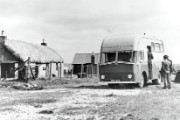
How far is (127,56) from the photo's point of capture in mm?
19062

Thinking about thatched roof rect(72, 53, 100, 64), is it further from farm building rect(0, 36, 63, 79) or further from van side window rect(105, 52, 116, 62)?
van side window rect(105, 52, 116, 62)

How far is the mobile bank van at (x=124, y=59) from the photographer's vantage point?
18.6m

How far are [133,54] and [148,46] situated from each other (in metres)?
2.58

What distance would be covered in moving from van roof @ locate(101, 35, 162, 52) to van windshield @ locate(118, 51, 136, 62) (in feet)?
0.82

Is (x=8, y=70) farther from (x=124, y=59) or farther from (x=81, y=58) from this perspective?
(x=81, y=58)

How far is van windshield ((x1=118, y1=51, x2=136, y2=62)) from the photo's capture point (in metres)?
18.8

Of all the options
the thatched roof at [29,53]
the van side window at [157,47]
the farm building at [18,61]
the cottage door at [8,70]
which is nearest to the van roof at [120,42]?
the van side window at [157,47]

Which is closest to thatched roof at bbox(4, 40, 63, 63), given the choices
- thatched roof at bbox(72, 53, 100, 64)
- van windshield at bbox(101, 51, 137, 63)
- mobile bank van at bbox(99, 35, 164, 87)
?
van windshield at bbox(101, 51, 137, 63)

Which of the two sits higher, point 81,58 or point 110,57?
point 81,58

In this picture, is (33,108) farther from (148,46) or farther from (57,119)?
(148,46)

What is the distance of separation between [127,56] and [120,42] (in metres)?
1.02

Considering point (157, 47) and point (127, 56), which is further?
point (157, 47)

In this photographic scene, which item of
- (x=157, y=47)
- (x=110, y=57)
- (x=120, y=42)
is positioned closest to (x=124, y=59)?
(x=110, y=57)

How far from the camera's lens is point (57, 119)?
9094 mm
